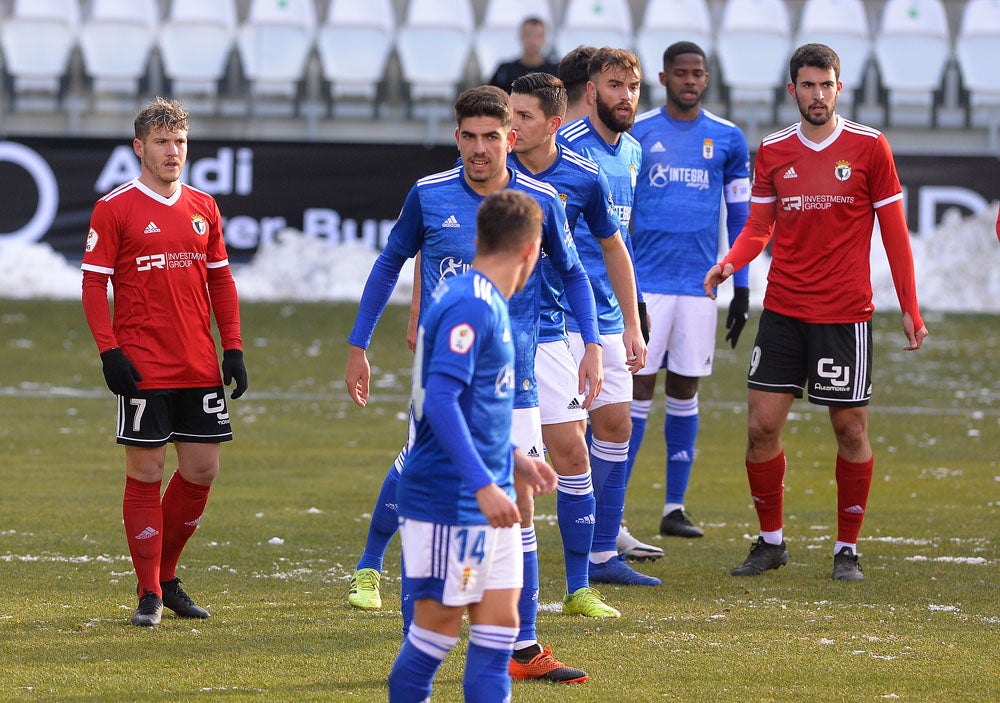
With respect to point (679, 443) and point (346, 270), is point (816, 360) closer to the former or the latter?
point (679, 443)

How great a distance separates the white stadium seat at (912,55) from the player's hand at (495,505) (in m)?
15.2

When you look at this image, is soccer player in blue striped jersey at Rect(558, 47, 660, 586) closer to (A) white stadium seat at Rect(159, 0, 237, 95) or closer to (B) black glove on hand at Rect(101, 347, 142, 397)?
(B) black glove on hand at Rect(101, 347, 142, 397)

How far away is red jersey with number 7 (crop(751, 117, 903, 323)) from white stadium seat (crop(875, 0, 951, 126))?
11.9 meters

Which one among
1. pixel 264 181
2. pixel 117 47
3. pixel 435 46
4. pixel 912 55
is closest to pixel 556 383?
pixel 264 181

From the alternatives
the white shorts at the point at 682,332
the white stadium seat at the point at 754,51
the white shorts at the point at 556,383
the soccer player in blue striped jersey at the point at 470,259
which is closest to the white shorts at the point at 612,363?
the white shorts at the point at 556,383

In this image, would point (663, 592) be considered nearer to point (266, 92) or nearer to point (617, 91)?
point (617, 91)

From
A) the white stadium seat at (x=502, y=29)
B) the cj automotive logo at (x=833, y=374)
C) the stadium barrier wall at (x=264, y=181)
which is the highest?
the white stadium seat at (x=502, y=29)

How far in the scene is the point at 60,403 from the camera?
1087 cm

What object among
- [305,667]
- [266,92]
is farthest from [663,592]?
[266,92]

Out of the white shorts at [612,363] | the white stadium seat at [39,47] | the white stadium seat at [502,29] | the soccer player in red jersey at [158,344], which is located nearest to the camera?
the soccer player in red jersey at [158,344]

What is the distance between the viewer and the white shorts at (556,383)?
5.37m

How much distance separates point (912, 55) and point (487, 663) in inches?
643

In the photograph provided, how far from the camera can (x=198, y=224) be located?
17.7ft

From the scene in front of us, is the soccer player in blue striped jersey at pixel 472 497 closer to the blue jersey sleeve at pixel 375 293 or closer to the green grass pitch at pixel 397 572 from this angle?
the green grass pitch at pixel 397 572
